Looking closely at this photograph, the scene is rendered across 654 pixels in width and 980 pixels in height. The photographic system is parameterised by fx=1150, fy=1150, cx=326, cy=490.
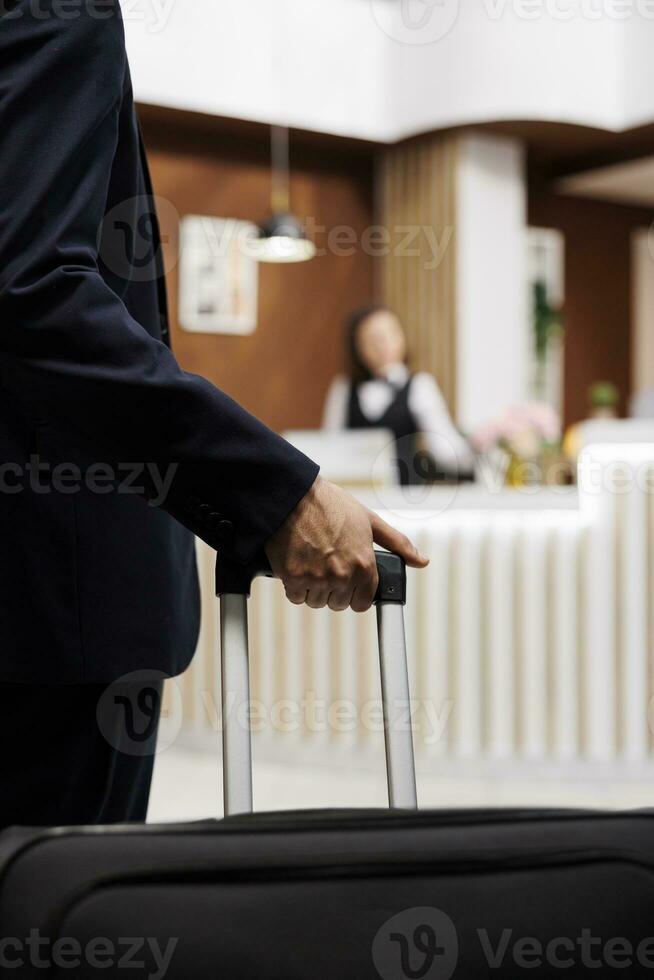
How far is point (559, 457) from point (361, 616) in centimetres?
79

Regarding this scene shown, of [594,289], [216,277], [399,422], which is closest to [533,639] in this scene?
[399,422]

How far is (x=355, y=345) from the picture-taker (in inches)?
201

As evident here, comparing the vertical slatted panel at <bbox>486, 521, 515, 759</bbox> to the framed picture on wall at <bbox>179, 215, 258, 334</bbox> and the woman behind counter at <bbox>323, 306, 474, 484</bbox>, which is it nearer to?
the woman behind counter at <bbox>323, 306, 474, 484</bbox>

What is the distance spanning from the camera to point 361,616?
3.30m

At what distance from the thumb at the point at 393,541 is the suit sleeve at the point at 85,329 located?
0.07m

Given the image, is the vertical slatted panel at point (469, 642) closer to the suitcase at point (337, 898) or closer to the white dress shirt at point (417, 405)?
the white dress shirt at point (417, 405)

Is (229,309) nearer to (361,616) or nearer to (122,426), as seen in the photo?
(361,616)

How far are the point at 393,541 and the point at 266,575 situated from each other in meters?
0.10

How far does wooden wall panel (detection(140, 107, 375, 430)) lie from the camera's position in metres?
A: 6.30

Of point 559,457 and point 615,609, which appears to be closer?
point 615,609

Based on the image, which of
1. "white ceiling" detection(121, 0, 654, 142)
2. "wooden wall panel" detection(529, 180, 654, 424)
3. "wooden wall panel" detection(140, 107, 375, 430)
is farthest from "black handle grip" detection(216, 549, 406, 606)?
"wooden wall panel" detection(529, 180, 654, 424)

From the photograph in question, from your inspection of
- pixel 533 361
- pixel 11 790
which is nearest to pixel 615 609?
pixel 11 790

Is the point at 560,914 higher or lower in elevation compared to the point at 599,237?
lower

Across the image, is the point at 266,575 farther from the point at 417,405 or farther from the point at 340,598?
the point at 417,405
